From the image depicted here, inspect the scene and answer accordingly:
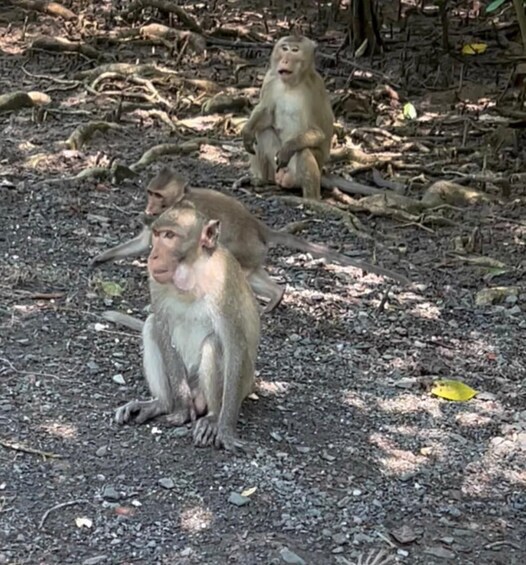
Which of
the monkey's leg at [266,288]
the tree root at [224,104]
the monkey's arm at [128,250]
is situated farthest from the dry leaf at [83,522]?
the tree root at [224,104]

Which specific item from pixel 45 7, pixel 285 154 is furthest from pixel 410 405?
pixel 45 7

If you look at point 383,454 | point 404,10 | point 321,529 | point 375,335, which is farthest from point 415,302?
point 404,10

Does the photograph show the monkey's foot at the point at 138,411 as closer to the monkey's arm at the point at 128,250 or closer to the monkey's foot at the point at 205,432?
the monkey's foot at the point at 205,432

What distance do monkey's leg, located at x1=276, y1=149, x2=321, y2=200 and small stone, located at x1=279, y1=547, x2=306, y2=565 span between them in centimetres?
522

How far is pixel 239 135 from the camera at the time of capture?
11.1 meters

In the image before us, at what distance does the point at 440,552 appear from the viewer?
4.69m

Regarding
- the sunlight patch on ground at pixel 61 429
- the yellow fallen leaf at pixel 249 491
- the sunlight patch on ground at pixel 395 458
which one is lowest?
the sunlight patch on ground at pixel 395 458

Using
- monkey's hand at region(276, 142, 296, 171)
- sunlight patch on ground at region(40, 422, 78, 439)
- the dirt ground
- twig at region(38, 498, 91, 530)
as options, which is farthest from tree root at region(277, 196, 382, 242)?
twig at region(38, 498, 91, 530)

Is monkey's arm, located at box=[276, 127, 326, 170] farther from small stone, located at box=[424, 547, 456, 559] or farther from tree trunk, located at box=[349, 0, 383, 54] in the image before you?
small stone, located at box=[424, 547, 456, 559]

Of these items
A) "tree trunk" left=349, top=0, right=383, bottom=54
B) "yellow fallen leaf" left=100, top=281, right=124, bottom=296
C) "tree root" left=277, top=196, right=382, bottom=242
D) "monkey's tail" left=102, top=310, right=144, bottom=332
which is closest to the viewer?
"monkey's tail" left=102, top=310, right=144, bottom=332

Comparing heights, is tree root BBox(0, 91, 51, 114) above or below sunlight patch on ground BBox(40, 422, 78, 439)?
below

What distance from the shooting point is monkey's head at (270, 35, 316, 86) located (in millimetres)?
9359

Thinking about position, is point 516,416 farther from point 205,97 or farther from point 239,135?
point 205,97

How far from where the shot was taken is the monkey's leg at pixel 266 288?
7.18 meters
